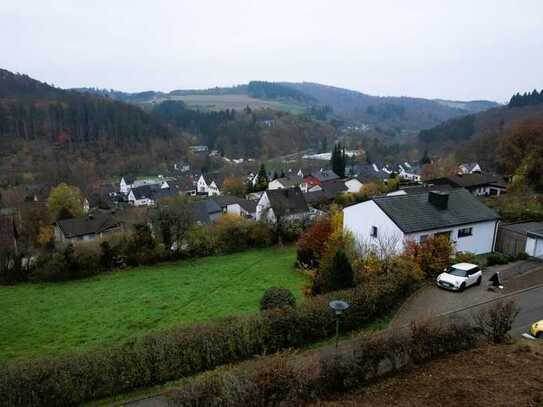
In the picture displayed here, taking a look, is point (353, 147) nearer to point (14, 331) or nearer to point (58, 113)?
point (58, 113)

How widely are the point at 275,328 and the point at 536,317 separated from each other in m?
9.02

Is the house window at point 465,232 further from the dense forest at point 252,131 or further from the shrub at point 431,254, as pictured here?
the dense forest at point 252,131

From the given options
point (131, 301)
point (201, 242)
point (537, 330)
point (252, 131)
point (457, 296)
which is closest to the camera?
point (537, 330)

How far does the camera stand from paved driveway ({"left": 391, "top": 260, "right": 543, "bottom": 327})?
14.0 meters

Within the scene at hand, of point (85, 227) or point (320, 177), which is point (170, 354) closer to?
point (85, 227)

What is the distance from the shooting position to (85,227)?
132ft

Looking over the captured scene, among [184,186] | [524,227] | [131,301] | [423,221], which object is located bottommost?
[184,186]

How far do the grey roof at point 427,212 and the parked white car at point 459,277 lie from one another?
9.64 ft

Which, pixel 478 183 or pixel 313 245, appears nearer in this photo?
pixel 313 245

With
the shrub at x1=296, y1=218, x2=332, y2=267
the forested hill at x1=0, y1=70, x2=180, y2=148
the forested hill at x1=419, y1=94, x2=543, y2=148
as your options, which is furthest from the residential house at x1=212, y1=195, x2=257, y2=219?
the forested hill at x1=419, y1=94, x2=543, y2=148

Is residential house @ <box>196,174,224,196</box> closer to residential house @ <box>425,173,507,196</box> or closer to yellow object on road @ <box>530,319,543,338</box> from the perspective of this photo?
residential house @ <box>425,173,507,196</box>

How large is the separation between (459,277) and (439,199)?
19.8 ft

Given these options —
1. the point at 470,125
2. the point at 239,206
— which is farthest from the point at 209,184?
the point at 470,125

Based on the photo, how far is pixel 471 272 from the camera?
16.3 m
